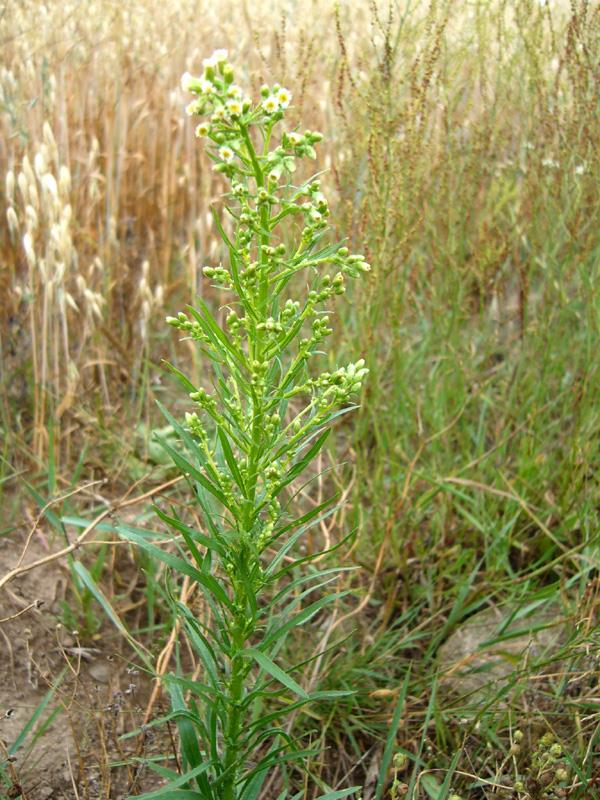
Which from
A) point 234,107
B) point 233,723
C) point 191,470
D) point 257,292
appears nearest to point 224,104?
point 234,107

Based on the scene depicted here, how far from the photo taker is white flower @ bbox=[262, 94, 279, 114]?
1.13 m

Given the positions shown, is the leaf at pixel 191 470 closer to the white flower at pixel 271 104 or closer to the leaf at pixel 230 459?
the leaf at pixel 230 459

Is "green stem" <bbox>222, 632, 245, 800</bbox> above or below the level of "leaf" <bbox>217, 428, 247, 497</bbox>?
below

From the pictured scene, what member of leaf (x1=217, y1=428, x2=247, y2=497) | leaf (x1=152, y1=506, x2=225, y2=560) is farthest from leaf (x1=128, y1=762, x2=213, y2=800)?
leaf (x1=217, y1=428, x2=247, y2=497)

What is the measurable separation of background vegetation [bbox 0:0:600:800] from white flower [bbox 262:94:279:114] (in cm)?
101

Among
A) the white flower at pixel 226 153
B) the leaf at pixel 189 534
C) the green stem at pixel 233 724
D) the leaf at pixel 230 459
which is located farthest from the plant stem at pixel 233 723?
the white flower at pixel 226 153

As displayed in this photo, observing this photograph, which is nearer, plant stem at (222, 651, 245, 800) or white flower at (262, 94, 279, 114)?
white flower at (262, 94, 279, 114)

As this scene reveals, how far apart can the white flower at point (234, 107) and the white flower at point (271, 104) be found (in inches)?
1.6

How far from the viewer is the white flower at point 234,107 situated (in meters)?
1.11

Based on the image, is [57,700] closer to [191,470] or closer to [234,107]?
[191,470]

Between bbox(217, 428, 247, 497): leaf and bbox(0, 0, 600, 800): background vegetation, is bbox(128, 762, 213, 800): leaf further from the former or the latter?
bbox(217, 428, 247, 497): leaf

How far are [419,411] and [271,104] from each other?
1487 mm

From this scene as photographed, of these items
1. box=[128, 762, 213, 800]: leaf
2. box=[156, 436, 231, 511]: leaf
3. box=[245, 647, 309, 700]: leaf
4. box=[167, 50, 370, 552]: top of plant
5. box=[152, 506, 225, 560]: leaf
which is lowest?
box=[128, 762, 213, 800]: leaf

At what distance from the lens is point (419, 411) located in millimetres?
2490
